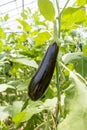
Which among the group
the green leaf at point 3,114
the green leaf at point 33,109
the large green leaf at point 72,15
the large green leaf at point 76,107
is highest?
the large green leaf at point 72,15

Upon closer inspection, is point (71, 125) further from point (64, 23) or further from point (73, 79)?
point (64, 23)

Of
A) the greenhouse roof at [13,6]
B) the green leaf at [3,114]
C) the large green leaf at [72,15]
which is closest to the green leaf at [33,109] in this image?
the green leaf at [3,114]

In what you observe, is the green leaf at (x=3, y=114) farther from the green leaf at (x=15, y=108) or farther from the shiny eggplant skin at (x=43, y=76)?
the shiny eggplant skin at (x=43, y=76)

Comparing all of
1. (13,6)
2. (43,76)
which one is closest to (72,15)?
(43,76)

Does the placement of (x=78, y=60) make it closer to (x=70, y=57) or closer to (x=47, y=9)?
(x=70, y=57)

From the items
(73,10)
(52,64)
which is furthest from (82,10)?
(52,64)
